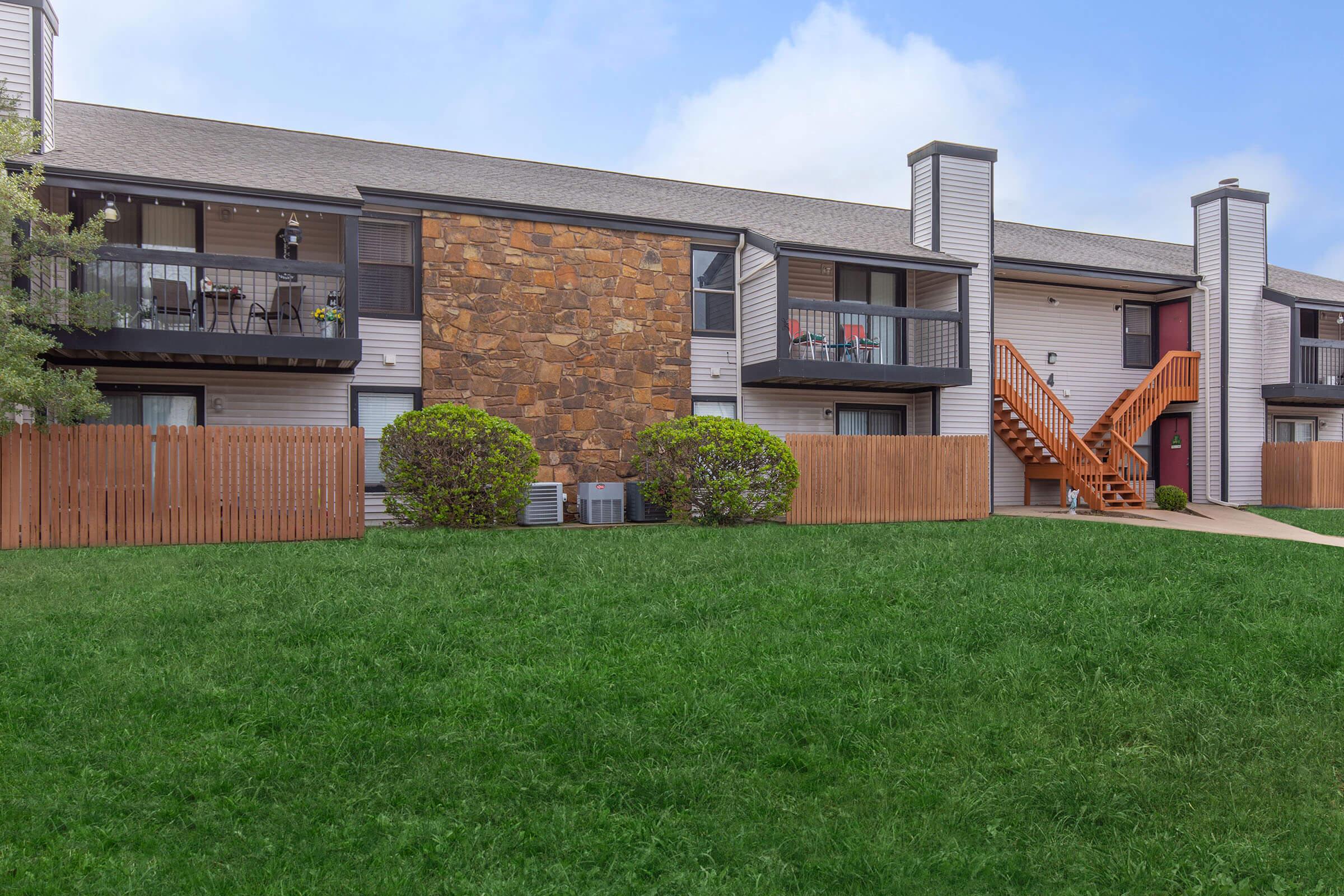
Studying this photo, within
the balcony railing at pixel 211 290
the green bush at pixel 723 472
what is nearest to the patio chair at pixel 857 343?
the green bush at pixel 723 472

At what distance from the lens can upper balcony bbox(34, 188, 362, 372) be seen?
41.3 feet

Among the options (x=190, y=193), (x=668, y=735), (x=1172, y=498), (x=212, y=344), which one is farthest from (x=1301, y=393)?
(x=190, y=193)

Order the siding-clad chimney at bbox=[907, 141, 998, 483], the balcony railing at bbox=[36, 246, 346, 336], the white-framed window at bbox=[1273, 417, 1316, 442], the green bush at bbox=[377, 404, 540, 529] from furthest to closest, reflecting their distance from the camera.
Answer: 1. the white-framed window at bbox=[1273, 417, 1316, 442]
2. the siding-clad chimney at bbox=[907, 141, 998, 483]
3. the balcony railing at bbox=[36, 246, 346, 336]
4. the green bush at bbox=[377, 404, 540, 529]

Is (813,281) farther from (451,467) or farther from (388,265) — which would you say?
(451,467)

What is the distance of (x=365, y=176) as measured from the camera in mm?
15688

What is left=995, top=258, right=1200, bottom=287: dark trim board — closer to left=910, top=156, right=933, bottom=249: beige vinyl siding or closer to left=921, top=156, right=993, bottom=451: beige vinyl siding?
left=921, top=156, right=993, bottom=451: beige vinyl siding

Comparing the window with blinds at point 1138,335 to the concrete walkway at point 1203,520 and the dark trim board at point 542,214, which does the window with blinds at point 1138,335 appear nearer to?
the concrete walkway at point 1203,520

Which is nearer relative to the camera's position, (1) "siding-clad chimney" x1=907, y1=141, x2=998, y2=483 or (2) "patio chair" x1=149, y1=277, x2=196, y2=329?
(2) "patio chair" x1=149, y1=277, x2=196, y2=329

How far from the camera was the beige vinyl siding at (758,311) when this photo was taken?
645 inches

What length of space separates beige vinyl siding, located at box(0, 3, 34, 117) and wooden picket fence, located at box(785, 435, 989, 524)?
12.8 meters

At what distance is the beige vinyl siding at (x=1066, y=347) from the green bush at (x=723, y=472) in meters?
8.04

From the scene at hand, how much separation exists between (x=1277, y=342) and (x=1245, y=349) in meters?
0.80

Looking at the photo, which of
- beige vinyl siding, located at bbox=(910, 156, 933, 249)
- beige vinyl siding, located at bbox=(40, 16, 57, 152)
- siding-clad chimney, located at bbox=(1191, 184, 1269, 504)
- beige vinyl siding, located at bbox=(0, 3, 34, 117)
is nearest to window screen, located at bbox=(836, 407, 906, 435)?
beige vinyl siding, located at bbox=(910, 156, 933, 249)

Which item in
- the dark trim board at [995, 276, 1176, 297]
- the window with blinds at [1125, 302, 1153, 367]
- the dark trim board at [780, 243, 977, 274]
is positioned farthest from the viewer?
the window with blinds at [1125, 302, 1153, 367]
